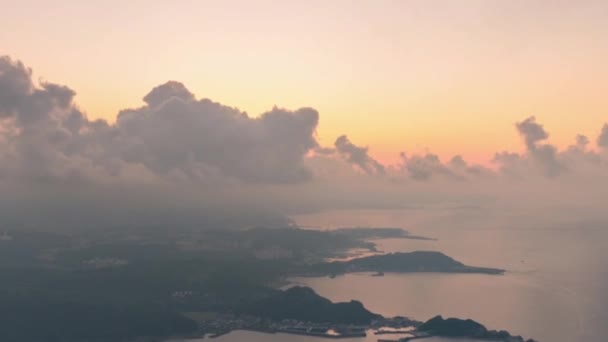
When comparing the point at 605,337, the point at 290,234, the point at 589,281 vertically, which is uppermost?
the point at 290,234

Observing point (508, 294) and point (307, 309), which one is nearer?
point (307, 309)

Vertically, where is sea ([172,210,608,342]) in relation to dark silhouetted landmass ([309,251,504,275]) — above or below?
below

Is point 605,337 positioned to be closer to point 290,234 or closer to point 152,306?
point 152,306

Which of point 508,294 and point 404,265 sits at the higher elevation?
point 404,265

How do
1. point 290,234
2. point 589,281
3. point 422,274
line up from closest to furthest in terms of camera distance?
point 589,281
point 422,274
point 290,234

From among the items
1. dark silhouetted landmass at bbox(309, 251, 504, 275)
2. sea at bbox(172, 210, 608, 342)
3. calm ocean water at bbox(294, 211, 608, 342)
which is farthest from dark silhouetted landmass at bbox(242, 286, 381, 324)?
dark silhouetted landmass at bbox(309, 251, 504, 275)

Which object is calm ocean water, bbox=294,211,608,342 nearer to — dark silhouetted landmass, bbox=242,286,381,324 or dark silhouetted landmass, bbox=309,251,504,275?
dark silhouetted landmass, bbox=309,251,504,275

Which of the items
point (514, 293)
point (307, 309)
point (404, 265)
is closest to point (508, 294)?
point (514, 293)

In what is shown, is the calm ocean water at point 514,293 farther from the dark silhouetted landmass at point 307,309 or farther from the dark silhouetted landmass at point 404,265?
the dark silhouetted landmass at point 307,309

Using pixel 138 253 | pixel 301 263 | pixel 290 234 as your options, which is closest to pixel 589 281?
pixel 301 263

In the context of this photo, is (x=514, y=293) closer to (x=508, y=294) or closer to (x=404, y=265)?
(x=508, y=294)

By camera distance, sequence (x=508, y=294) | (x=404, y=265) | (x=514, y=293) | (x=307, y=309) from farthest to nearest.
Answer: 1. (x=404, y=265)
2. (x=514, y=293)
3. (x=508, y=294)
4. (x=307, y=309)
